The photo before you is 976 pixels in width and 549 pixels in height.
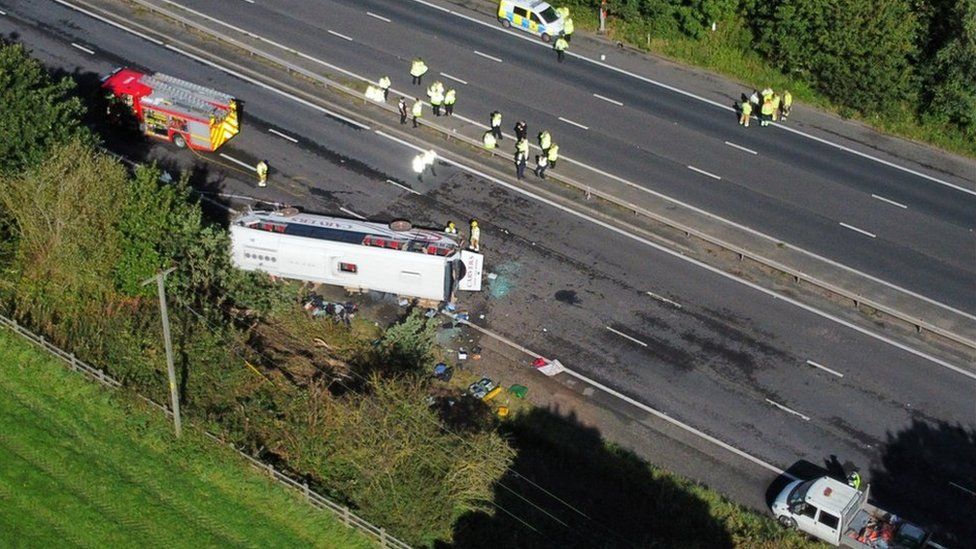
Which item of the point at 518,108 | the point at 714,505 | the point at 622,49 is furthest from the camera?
the point at 622,49

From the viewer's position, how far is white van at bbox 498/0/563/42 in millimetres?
55594

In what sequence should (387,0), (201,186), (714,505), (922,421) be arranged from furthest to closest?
(387,0)
(201,186)
(922,421)
(714,505)

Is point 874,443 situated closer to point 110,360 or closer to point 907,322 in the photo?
point 907,322

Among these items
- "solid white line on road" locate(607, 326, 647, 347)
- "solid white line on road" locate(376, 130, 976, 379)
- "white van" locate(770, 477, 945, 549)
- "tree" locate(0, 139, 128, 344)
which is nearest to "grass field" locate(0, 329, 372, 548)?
"tree" locate(0, 139, 128, 344)

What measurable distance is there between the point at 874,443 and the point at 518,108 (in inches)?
860

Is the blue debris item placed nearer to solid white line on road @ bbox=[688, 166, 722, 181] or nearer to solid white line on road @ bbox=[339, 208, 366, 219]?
solid white line on road @ bbox=[339, 208, 366, 219]

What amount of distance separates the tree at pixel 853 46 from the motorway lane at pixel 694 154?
3507 mm

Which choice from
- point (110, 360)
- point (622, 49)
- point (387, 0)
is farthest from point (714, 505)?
point (387, 0)

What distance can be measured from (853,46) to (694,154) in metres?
8.38

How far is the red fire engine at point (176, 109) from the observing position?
4744cm

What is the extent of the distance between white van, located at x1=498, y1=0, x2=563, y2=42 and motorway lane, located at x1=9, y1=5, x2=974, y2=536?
1188cm

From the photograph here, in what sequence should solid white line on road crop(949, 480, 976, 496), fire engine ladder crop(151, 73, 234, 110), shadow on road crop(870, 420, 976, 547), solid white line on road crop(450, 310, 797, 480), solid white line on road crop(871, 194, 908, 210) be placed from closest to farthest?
shadow on road crop(870, 420, 976, 547), solid white line on road crop(949, 480, 976, 496), solid white line on road crop(450, 310, 797, 480), solid white line on road crop(871, 194, 908, 210), fire engine ladder crop(151, 73, 234, 110)

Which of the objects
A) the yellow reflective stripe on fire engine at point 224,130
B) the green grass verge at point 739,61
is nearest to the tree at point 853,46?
the green grass verge at point 739,61

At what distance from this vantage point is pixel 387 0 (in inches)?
2335
